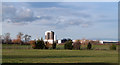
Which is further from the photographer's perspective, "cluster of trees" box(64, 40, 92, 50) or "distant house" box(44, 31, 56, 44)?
"cluster of trees" box(64, 40, 92, 50)

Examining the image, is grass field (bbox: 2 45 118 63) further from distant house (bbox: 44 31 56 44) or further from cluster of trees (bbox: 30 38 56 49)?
cluster of trees (bbox: 30 38 56 49)

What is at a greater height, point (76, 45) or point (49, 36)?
point (49, 36)

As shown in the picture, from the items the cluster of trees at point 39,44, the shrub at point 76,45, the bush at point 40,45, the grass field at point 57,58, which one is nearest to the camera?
the grass field at point 57,58

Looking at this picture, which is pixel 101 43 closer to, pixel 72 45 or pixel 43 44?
pixel 72 45

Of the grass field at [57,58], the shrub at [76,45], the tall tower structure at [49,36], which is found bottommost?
the shrub at [76,45]

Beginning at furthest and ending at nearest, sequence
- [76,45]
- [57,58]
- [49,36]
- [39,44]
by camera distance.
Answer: [76,45]
[39,44]
[49,36]
[57,58]

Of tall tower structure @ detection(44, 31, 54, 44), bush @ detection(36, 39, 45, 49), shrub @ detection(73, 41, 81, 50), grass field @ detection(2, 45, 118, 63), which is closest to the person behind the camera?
grass field @ detection(2, 45, 118, 63)

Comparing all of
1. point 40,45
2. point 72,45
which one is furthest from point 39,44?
point 72,45

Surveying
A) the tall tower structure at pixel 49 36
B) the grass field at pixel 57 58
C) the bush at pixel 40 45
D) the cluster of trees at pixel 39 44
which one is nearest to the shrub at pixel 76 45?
the tall tower structure at pixel 49 36

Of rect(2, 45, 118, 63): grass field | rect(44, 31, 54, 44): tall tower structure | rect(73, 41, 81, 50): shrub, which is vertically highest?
rect(44, 31, 54, 44): tall tower structure

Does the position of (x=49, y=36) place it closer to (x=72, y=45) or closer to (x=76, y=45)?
Result: (x=72, y=45)

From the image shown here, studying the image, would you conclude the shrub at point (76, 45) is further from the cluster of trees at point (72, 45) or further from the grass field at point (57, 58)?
the grass field at point (57, 58)

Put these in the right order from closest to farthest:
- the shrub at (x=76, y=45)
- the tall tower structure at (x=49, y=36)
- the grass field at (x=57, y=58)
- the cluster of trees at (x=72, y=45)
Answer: the grass field at (x=57, y=58) < the tall tower structure at (x=49, y=36) < the cluster of trees at (x=72, y=45) < the shrub at (x=76, y=45)

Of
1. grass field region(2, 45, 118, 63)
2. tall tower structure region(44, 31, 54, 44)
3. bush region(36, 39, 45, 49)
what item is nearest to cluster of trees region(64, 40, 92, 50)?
tall tower structure region(44, 31, 54, 44)
